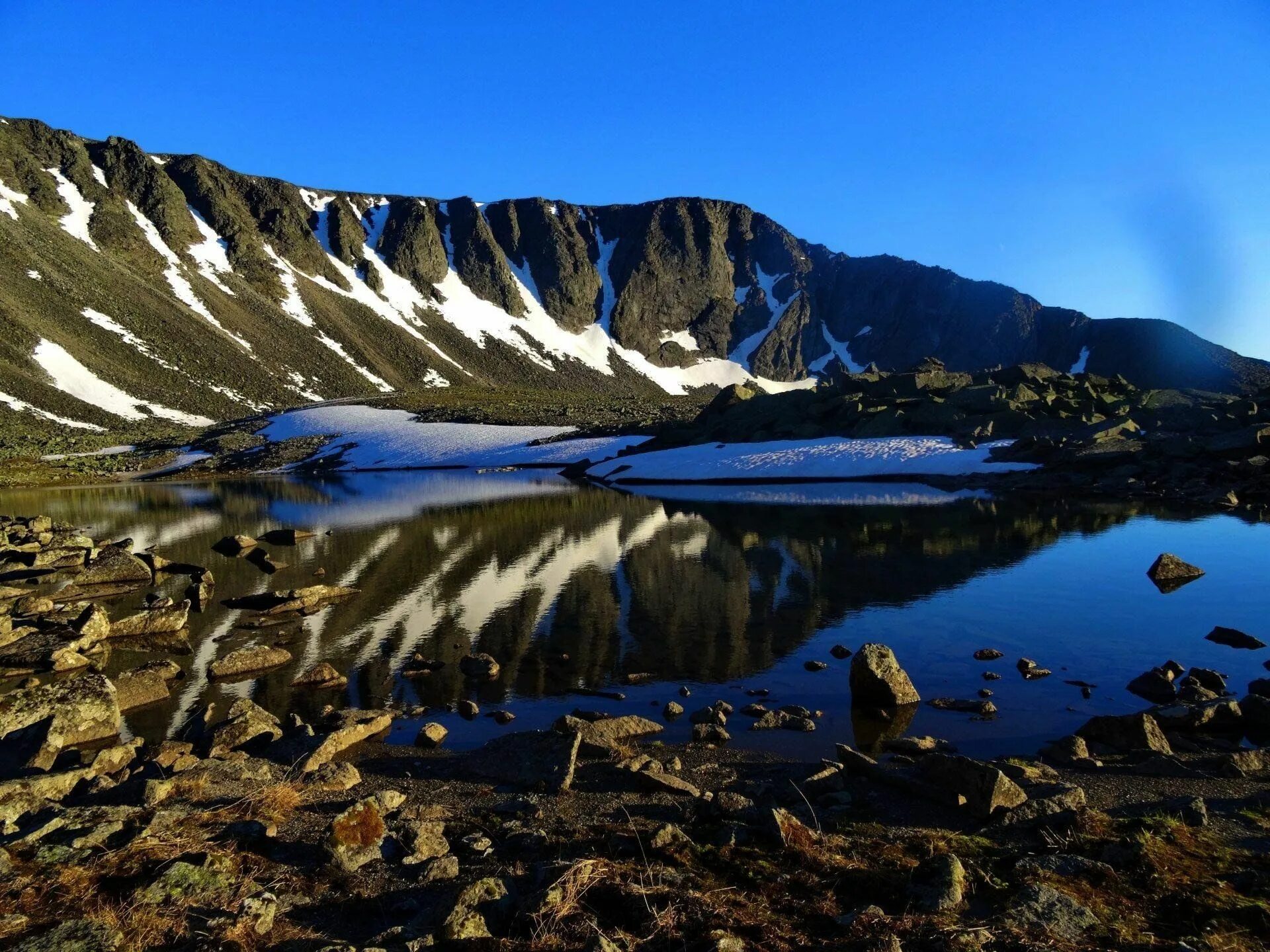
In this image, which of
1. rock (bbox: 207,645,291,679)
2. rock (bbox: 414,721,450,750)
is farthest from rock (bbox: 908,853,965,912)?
rock (bbox: 207,645,291,679)

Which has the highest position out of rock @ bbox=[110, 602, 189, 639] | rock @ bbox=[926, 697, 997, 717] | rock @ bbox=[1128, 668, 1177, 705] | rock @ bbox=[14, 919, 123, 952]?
rock @ bbox=[14, 919, 123, 952]

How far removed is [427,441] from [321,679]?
242ft

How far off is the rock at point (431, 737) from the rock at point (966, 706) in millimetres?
7252

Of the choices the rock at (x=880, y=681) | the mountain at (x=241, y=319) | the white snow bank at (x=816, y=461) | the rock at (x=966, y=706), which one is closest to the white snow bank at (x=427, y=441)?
the white snow bank at (x=816, y=461)

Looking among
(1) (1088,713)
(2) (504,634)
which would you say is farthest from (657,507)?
(1) (1088,713)

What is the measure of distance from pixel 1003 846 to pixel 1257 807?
9.77ft

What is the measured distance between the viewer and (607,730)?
10242mm

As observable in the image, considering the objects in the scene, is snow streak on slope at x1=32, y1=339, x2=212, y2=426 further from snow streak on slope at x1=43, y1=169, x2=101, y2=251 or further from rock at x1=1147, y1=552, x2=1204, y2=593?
rock at x1=1147, y1=552, x2=1204, y2=593

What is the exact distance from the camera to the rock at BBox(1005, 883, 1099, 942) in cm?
502

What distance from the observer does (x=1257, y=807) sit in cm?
732

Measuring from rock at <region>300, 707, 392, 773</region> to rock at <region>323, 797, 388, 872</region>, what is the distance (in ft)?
8.27

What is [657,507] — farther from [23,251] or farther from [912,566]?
[23,251]

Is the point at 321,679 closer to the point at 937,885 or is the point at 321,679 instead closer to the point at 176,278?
the point at 937,885

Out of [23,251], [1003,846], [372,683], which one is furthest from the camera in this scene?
[23,251]
